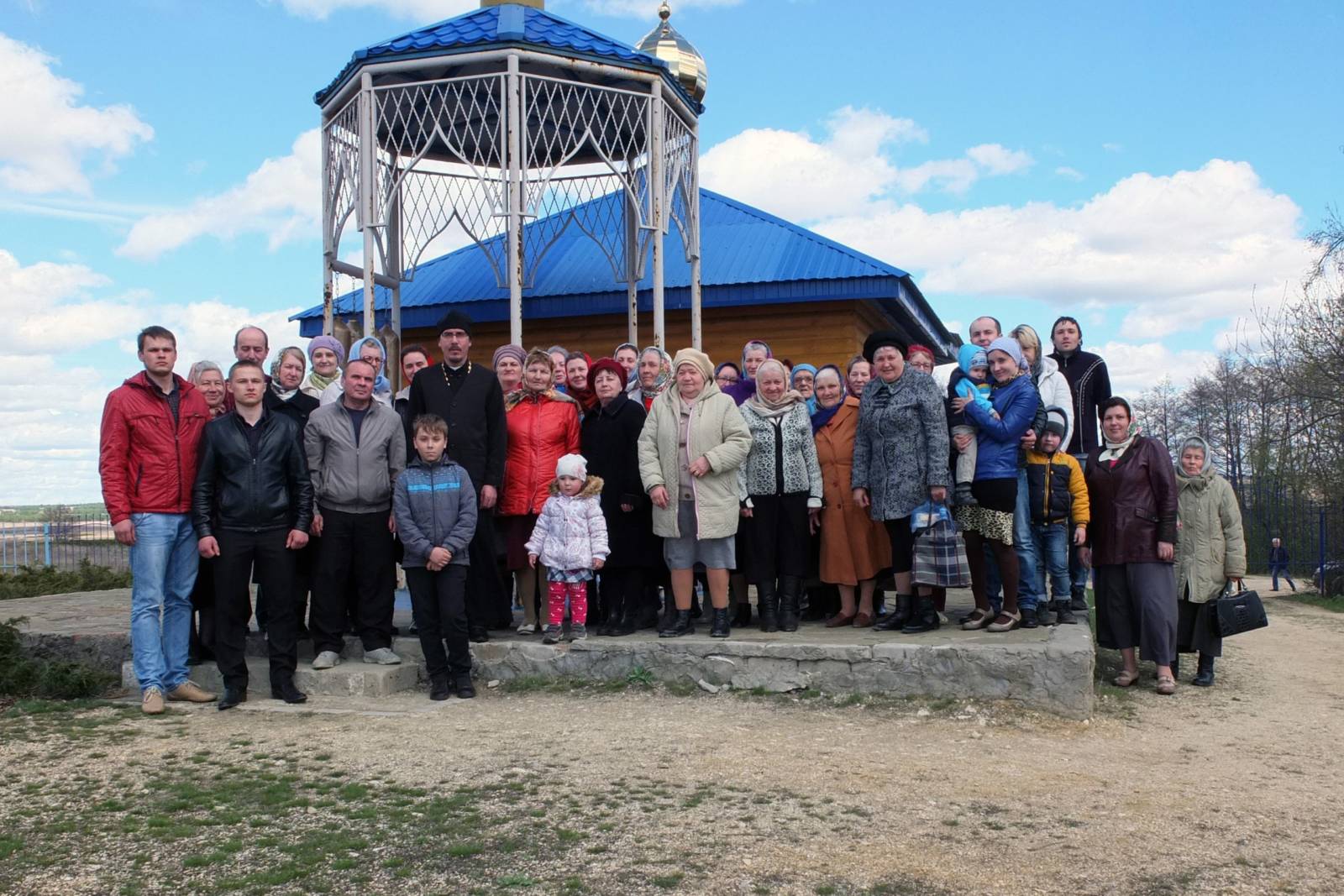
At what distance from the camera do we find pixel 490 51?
9719 mm

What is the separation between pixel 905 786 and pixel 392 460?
327cm

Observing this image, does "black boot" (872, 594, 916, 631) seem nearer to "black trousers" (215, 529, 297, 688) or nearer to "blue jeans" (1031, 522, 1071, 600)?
"blue jeans" (1031, 522, 1071, 600)

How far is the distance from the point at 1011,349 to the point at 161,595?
15.6 ft

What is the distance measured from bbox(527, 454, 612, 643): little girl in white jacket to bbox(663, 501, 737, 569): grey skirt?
1.31 feet

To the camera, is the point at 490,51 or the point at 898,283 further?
the point at 898,283

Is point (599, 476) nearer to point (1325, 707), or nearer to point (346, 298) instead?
point (1325, 707)

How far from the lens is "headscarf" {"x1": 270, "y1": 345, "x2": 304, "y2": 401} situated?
6.31m

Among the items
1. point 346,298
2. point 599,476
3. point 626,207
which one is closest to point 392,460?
point 599,476

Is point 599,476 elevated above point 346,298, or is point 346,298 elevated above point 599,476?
point 346,298

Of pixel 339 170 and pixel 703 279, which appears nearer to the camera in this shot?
pixel 339 170

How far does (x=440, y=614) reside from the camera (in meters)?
5.94

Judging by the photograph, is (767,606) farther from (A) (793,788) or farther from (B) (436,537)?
(A) (793,788)

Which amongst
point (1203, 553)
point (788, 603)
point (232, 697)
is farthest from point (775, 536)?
point (232, 697)

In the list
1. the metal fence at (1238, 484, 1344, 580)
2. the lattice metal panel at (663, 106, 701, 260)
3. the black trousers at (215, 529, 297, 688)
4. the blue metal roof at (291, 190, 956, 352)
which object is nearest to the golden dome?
the blue metal roof at (291, 190, 956, 352)
